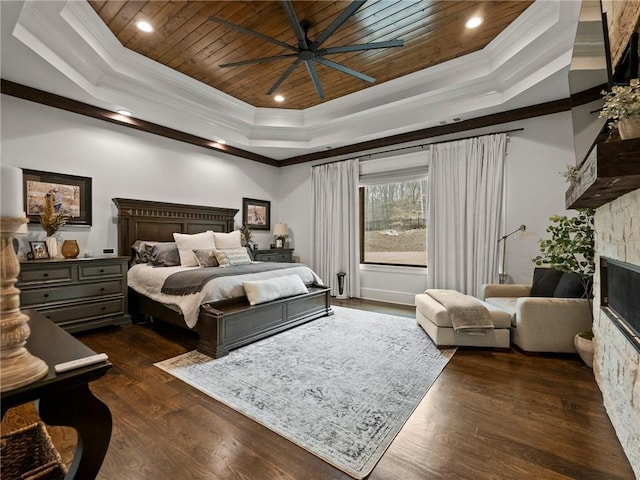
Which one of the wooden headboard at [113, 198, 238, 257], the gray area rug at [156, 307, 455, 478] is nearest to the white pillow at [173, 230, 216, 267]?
the wooden headboard at [113, 198, 238, 257]

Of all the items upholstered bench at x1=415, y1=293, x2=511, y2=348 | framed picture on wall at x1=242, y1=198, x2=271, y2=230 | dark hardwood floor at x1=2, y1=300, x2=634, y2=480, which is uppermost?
framed picture on wall at x1=242, y1=198, x2=271, y2=230

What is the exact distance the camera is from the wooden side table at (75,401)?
91 centimetres

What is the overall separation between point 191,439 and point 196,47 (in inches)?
148

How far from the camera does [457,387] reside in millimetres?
2342

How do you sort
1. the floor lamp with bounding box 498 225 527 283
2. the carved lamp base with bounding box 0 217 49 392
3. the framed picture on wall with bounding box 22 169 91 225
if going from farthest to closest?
1. the floor lamp with bounding box 498 225 527 283
2. the framed picture on wall with bounding box 22 169 91 225
3. the carved lamp base with bounding box 0 217 49 392

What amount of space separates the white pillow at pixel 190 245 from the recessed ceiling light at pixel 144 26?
2477 millimetres

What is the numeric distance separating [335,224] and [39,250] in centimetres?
430

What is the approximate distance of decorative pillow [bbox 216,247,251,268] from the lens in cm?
411

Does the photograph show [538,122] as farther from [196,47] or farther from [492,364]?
[196,47]

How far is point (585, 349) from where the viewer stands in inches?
103

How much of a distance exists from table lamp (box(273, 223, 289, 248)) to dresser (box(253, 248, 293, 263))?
0.26 m

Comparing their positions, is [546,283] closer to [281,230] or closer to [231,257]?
[231,257]

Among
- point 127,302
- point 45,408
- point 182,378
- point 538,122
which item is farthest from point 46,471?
point 538,122

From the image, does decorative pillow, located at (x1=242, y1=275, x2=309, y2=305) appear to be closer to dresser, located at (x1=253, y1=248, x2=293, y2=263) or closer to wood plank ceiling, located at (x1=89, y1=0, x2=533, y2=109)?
dresser, located at (x1=253, y1=248, x2=293, y2=263)
